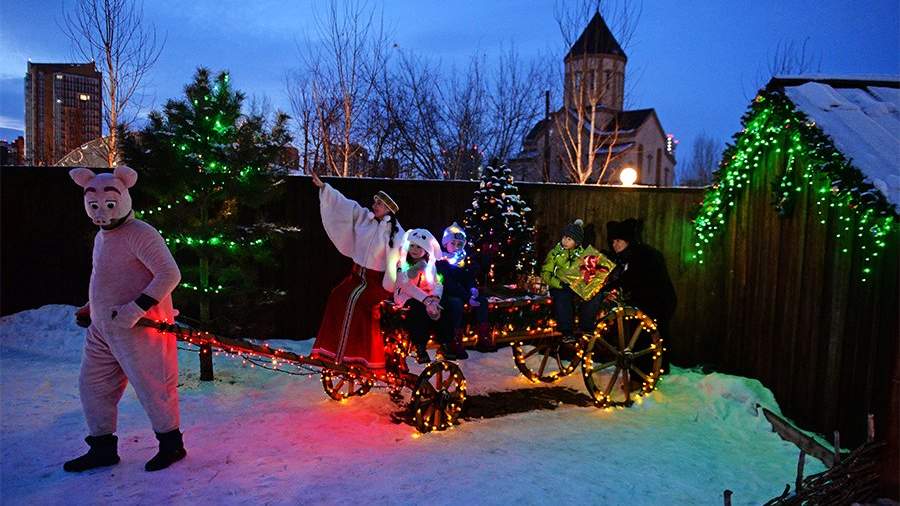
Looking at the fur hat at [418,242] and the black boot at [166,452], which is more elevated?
the fur hat at [418,242]

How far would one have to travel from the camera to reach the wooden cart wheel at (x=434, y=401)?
20.4 feet

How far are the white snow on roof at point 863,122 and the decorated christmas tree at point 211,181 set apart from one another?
6059 millimetres

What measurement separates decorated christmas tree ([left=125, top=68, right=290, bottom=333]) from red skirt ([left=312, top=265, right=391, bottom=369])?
1.85 meters

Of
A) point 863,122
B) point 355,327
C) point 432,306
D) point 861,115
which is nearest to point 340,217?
point 355,327

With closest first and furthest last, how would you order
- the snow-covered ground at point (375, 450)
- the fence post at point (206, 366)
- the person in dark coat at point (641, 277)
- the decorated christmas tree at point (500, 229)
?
1. the snow-covered ground at point (375, 450)
2. the fence post at point (206, 366)
3. the person in dark coat at point (641, 277)
4. the decorated christmas tree at point (500, 229)

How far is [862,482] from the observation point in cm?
387

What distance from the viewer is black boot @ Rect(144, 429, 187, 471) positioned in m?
5.07

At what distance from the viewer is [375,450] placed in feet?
18.7

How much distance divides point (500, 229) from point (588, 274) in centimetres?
168

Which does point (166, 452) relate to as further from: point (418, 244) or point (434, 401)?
point (418, 244)

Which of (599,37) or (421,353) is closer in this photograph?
(421,353)

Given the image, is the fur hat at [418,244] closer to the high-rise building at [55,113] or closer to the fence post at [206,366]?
the fence post at [206,366]

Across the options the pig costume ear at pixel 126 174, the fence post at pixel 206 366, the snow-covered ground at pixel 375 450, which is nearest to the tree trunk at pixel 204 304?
the fence post at pixel 206 366

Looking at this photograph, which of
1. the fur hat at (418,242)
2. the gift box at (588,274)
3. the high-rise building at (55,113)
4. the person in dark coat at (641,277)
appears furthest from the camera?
the high-rise building at (55,113)
